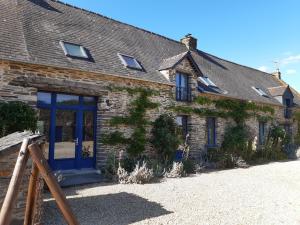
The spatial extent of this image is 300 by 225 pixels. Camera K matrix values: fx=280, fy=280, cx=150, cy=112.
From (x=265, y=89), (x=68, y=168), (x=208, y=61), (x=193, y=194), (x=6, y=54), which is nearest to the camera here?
(x=193, y=194)

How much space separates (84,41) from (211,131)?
8166 millimetres

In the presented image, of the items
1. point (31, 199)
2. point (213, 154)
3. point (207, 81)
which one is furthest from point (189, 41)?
point (31, 199)

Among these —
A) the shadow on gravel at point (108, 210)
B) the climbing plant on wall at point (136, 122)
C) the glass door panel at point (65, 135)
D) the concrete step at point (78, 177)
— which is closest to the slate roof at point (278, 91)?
the climbing plant on wall at point (136, 122)

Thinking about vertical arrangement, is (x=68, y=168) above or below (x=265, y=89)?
below

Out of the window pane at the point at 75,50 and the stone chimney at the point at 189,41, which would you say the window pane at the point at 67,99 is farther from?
the stone chimney at the point at 189,41

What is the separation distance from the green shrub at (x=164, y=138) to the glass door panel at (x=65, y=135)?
3.48 m

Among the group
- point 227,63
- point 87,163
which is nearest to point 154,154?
point 87,163

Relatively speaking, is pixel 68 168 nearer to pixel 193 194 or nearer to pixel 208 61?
pixel 193 194

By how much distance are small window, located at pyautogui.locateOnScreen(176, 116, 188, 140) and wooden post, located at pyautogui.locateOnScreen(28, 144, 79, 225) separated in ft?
38.9

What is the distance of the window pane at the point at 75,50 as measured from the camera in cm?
1065

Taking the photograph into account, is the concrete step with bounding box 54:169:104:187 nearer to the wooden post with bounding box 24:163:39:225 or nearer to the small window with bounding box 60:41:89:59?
the small window with bounding box 60:41:89:59

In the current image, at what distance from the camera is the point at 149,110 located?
39.7 ft

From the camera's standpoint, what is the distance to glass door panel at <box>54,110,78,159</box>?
9602 mm

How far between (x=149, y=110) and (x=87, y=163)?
3.51 metres
